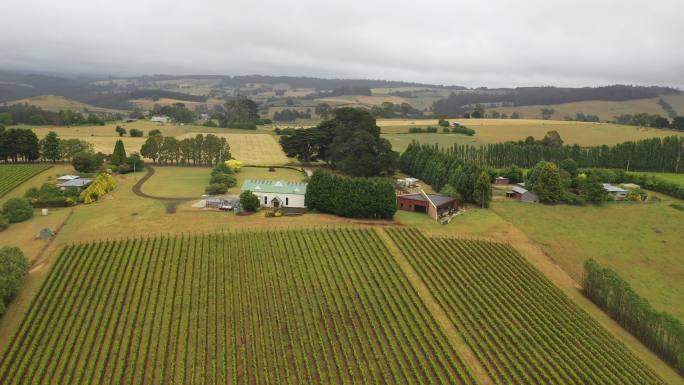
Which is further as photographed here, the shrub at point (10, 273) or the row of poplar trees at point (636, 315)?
the row of poplar trees at point (636, 315)

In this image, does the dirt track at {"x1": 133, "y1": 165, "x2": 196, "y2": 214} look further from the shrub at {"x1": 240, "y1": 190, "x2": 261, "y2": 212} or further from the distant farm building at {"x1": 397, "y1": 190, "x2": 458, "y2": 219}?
the distant farm building at {"x1": 397, "y1": 190, "x2": 458, "y2": 219}

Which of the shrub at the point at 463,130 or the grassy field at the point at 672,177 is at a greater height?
the shrub at the point at 463,130

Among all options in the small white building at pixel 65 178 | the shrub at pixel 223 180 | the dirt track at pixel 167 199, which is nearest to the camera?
the dirt track at pixel 167 199

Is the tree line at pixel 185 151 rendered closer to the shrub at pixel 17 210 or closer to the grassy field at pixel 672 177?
the shrub at pixel 17 210

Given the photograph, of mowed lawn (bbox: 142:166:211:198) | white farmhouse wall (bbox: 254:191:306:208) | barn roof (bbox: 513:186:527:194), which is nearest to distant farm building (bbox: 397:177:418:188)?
barn roof (bbox: 513:186:527:194)

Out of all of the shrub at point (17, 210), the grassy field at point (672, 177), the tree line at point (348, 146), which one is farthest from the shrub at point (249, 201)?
the grassy field at point (672, 177)

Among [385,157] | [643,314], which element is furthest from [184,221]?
[643,314]
